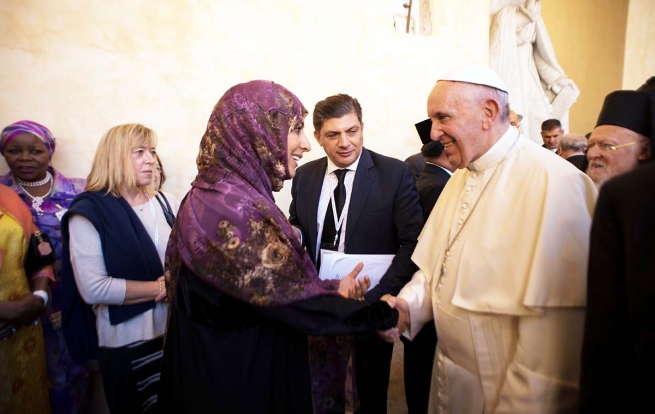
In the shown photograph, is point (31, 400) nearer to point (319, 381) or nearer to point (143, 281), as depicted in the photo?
point (143, 281)

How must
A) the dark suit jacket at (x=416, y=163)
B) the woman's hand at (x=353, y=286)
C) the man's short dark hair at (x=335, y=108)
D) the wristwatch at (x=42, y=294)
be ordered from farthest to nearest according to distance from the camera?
the dark suit jacket at (x=416, y=163), the man's short dark hair at (x=335, y=108), the wristwatch at (x=42, y=294), the woman's hand at (x=353, y=286)

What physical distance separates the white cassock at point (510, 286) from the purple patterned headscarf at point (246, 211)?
2.27 ft

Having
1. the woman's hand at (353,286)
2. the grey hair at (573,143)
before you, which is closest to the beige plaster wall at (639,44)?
the grey hair at (573,143)

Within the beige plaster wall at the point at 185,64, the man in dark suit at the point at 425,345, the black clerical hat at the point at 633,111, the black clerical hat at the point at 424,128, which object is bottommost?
the man in dark suit at the point at 425,345

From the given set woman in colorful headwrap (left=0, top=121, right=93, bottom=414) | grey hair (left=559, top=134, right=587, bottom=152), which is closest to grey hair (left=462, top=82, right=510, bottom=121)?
woman in colorful headwrap (left=0, top=121, right=93, bottom=414)

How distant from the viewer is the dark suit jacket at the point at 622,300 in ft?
2.68

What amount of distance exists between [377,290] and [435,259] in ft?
1.69

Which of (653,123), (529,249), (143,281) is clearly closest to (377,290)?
(529,249)

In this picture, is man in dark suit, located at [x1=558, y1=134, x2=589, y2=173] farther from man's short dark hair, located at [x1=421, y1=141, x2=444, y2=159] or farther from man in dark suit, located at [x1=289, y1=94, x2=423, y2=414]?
man in dark suit, located at [x1=289, y1=94, x2=423, y2=414]

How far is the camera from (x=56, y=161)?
9.70 ft

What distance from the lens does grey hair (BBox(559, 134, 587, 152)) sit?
4.55 metres

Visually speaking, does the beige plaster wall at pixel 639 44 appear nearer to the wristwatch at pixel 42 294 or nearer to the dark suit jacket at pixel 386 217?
the dark suit jacket at pixel 386 217

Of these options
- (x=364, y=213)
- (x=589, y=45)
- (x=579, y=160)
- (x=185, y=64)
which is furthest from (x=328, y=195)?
(x=589, y=45)

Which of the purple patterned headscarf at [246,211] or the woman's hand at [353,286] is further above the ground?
the purple patterned headscarf at [246,211]
